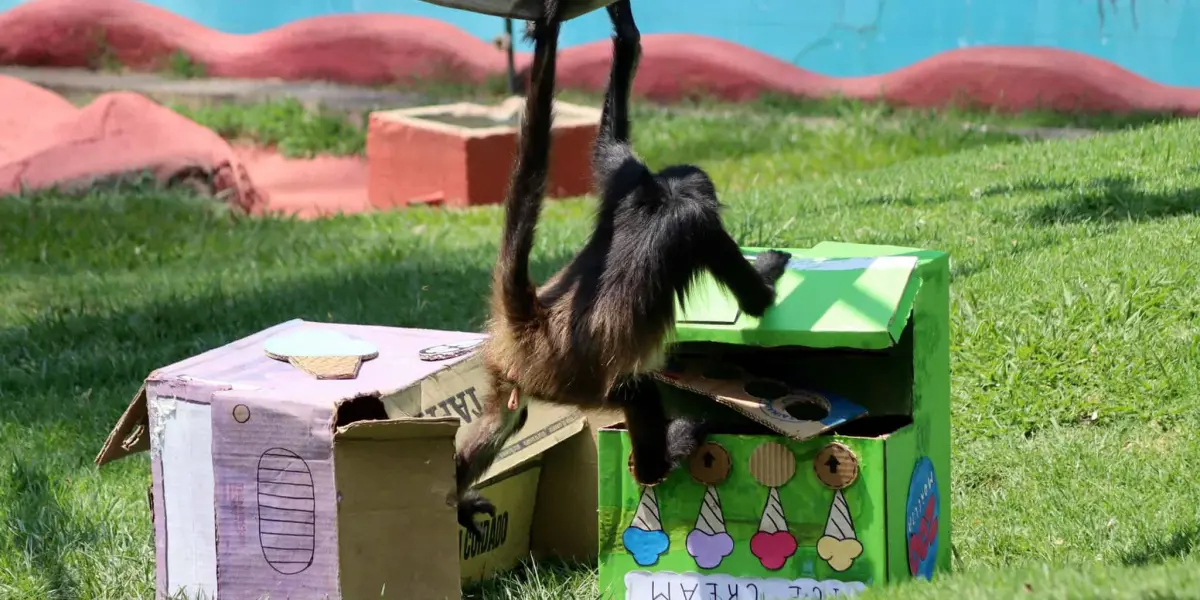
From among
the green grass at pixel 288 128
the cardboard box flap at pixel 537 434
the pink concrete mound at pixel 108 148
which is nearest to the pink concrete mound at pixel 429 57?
the green grass at pixel 288 128

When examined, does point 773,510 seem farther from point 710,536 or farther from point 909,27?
point 909,27

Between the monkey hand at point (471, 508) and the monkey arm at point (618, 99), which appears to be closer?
the monkey arm at point (618, 99)

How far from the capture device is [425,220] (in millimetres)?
9531

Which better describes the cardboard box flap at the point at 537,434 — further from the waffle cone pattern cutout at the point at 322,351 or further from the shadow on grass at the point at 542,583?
the waffle cone pattern cutout at the point at 322,351

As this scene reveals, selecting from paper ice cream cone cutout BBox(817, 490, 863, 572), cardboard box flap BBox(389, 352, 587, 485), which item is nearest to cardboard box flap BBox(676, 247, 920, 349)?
paper ice cream cone cutout BBox(817, 490, 863, 572)

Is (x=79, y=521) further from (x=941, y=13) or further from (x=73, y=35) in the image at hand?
(x=73, y=35)

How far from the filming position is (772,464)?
10.9 feet

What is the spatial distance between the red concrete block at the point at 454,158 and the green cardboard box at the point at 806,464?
742 centimetres

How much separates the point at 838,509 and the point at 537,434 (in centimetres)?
111

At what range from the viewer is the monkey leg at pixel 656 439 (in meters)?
3.38

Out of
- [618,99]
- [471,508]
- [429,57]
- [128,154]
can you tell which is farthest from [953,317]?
[429,57]

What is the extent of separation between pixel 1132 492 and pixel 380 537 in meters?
2.34

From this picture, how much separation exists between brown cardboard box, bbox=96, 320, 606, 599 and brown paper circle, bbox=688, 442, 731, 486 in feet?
2.00

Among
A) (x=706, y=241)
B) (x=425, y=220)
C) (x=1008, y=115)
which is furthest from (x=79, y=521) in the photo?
(x=1008, y=115)
